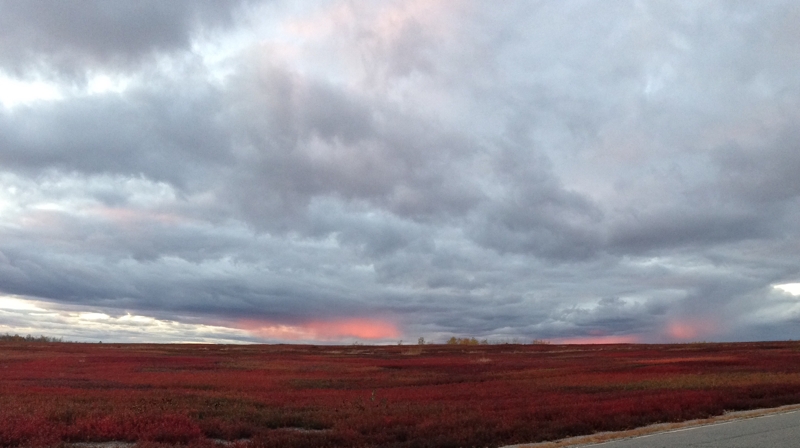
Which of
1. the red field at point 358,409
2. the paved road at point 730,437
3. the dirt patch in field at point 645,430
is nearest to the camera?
the paved road at point 730,437

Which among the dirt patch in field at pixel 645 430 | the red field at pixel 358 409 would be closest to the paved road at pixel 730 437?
the dirt patch in field at pixel 645 430

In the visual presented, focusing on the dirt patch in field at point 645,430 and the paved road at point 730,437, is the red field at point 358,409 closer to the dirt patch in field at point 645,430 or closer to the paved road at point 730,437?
the dirt patch in field at point 645,430

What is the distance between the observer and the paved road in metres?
15.9

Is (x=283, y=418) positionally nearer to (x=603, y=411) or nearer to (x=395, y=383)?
(x=603, y=411)

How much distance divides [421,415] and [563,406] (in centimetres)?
621

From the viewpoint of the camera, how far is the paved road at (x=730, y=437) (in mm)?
15875

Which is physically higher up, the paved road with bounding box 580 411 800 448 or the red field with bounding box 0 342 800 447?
the paved road with bounding box 580 411 800 448

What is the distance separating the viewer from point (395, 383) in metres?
46.2

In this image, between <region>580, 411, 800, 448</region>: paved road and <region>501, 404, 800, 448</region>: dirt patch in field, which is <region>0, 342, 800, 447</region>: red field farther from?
→ <region>580, 411, 800, 448</region>: paved road

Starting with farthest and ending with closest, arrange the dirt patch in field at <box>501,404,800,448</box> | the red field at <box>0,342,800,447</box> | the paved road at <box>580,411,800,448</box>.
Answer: the red field at <box>0,342,800,447</box> < the dirt patch in field at <box>501,404,800,448</box> < the paved road at <box>580,411,800,448</box>

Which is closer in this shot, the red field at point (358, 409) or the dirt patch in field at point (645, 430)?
the dirt patch in field at point (645, 430)

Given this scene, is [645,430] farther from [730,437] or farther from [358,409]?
[358,409]

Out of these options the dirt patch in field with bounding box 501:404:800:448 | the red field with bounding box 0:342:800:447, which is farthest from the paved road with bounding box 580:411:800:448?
the red field with bounding box 0:342:800:447

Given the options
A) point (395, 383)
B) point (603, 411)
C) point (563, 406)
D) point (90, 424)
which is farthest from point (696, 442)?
point (395, 383)
